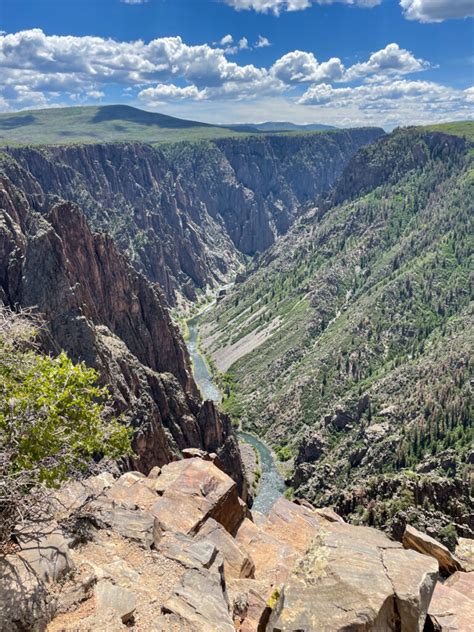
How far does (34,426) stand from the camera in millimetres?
22766

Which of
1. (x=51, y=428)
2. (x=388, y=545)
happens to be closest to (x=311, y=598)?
(x=388, y=545)

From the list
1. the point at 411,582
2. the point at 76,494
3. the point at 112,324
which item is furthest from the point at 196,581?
the point at 112,324

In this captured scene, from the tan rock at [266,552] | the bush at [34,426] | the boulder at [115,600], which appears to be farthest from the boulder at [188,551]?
the bush at [34,426]

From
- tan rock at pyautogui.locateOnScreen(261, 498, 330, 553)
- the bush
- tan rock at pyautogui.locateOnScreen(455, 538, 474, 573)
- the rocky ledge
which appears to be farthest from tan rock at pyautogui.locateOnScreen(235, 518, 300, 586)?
the bush

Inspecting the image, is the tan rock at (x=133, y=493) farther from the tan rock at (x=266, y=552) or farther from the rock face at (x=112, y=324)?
A: the rock face at (x=112, y=324)

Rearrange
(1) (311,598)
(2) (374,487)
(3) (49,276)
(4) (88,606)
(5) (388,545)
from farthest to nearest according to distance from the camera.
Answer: (3) (49,276) < (2) (374,487) < (5) (388,545) < (4) (88,606) < (1) (311,598)

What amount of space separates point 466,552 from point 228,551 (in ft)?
65.0

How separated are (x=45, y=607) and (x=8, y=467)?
6736 mm

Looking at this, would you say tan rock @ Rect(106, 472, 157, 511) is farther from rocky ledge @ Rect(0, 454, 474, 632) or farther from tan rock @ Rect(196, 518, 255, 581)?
tan rock @ Rect(196, 518, 255, 581)

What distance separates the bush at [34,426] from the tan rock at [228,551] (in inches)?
558

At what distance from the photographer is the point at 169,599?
25969 millimetres

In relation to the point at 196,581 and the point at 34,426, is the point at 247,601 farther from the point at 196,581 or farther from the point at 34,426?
the point at 34,426

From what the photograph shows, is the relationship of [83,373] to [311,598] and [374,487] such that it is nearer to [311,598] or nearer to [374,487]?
[311,598]

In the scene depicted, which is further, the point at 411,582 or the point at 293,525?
the point at 293,525
